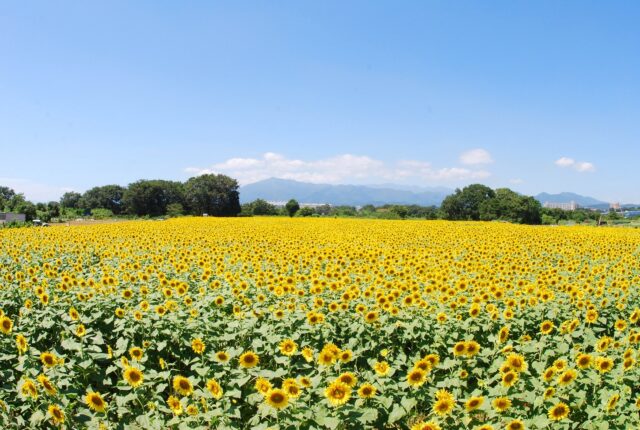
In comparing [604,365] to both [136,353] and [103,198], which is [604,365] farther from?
[103,198]

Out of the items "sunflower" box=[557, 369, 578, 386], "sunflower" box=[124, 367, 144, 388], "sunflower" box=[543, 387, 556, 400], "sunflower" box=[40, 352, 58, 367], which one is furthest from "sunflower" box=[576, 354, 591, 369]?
"sunflower" box=[40, 352, 58, 367]

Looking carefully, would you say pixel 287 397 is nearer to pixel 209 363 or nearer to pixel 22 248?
pixel 209 363

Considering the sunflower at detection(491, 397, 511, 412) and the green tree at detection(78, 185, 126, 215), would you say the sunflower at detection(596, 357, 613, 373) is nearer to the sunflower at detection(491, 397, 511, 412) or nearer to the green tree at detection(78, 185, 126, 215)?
the sunflower at detection(491, 397, 511, 412)

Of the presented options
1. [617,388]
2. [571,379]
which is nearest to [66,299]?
[571,379]

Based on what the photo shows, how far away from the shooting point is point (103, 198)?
398ft

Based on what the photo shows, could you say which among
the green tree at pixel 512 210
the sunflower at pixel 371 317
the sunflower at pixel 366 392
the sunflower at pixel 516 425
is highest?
the green tree at pixel 512 210

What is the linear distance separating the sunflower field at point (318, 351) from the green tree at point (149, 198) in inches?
3545

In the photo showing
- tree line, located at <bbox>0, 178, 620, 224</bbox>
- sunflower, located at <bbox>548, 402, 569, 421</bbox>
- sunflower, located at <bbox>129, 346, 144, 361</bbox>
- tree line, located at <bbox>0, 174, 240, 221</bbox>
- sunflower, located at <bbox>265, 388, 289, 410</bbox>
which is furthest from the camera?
tree line, located at <bbox>0, 174, 240, 221</bbox>

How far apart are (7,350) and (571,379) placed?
5.92 meters

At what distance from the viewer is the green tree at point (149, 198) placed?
3713 inches

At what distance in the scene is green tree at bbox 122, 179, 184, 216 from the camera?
94312 millimetres

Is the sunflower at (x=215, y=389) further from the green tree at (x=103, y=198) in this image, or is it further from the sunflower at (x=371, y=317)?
the green tree at (x=103, y=198)

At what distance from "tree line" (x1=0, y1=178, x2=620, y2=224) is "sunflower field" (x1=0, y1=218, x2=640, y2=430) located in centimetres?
5601

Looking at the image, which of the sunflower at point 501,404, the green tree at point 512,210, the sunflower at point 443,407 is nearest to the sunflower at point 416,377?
the sunflower at point 443,407
